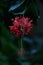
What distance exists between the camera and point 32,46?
1.84 ft

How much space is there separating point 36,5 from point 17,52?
4.49ft

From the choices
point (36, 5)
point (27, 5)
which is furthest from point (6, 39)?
point (36, 5)

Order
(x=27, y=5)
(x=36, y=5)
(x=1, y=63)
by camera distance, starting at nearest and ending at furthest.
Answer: (x=1, y=63), (x=27, y=5), (x=36, y=5)

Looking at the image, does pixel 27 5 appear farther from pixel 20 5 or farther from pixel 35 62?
pixel 35 62

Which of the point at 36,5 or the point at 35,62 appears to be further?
the point at 36,5

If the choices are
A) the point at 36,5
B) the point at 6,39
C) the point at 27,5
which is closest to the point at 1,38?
the point at 6,39

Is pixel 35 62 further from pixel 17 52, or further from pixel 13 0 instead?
pixel 13 0

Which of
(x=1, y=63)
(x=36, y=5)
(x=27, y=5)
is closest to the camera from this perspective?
(x=1, y=63)

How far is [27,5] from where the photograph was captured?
162cm

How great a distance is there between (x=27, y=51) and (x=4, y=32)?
0.06 m

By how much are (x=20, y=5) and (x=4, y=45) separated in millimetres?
1156

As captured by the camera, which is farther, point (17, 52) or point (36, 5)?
point (36, 5)

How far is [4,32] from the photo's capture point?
0.55 meters

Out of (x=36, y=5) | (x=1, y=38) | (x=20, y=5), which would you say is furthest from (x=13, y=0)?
(x=1, y=38)
